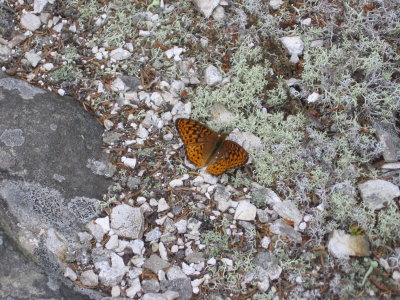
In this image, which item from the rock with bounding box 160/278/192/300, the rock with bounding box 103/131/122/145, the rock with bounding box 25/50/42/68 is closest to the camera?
the rock with bounding box 160/278/192/300

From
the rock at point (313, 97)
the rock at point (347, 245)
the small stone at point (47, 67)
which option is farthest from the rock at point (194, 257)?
the small stone at point (47, 67)

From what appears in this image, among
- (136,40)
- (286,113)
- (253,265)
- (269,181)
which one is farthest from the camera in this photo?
(136,40)

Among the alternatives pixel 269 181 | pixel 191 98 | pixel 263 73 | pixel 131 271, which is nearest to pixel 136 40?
pixel 191 98

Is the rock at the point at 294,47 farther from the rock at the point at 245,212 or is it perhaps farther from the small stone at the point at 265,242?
the small stone at the point at 265,242

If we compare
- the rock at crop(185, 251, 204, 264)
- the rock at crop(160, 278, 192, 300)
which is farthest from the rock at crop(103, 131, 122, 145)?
the rock at crop(160, 278, 192, 300)

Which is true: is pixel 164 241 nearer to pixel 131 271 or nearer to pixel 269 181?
pixel 131 271

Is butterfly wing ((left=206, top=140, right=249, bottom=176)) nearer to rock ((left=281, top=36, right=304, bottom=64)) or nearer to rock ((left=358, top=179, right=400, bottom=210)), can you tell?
rock ((left=358, top=179, right=400, bottom=210))

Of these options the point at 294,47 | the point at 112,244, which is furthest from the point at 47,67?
the point at 294,47
